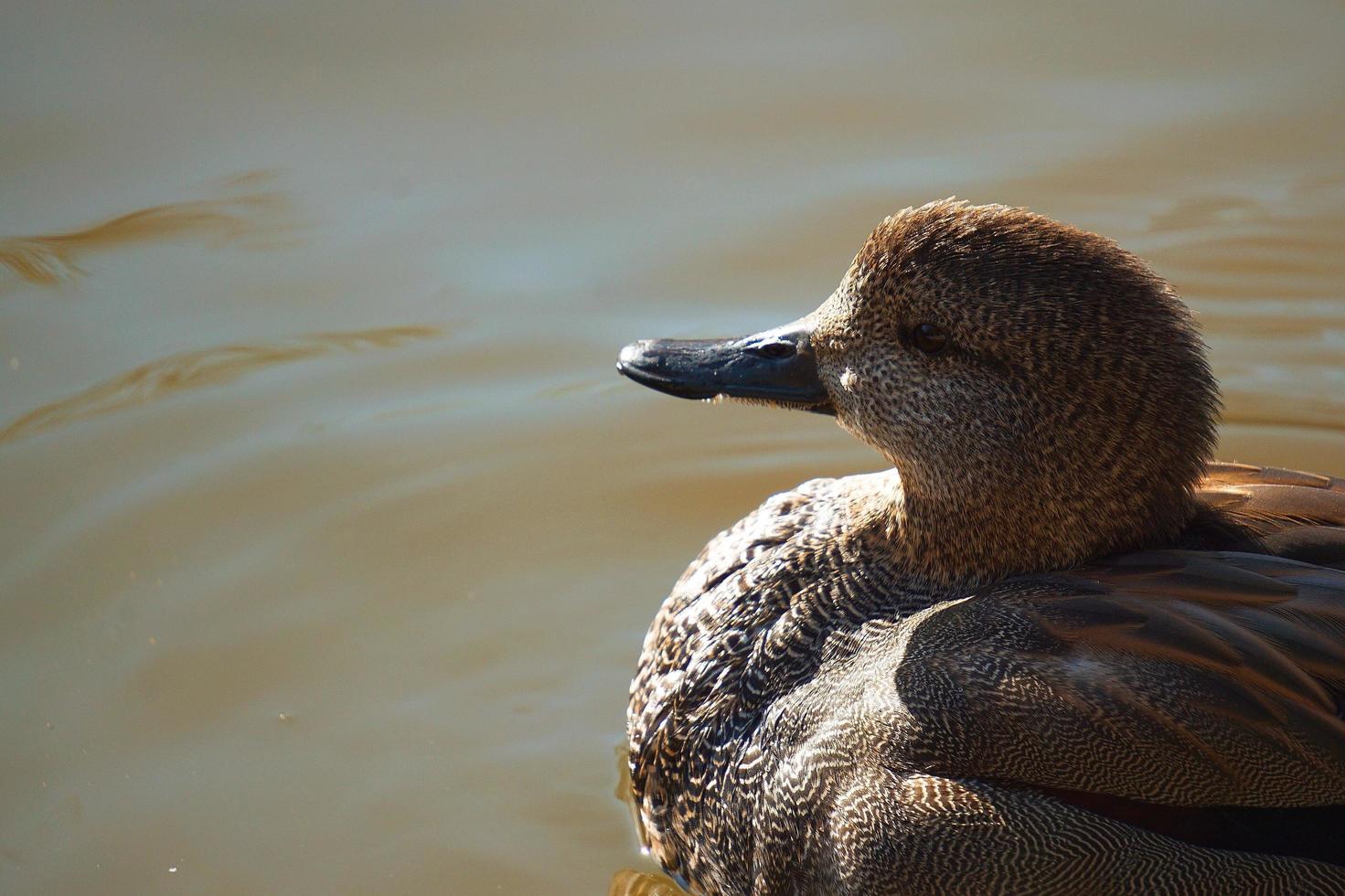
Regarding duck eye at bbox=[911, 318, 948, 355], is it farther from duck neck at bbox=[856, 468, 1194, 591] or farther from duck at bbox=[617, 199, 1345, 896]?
duck neck at bbox=[856, 468, 1194, 591]

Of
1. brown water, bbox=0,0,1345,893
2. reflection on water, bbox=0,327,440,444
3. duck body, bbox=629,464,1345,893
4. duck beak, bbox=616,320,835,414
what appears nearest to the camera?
duck body, bbox=629,464,1345,893

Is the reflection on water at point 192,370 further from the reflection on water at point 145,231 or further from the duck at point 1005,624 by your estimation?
the duck at point 1005,624

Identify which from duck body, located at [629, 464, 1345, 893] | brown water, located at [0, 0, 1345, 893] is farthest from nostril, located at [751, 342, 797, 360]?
brown water, located at [0, 0, 1345, 893]

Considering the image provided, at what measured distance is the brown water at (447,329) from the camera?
159 inches

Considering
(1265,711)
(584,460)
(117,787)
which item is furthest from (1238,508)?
(117,787)

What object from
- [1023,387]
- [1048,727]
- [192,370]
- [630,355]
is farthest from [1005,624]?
[192,370]

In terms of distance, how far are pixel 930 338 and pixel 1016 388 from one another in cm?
22

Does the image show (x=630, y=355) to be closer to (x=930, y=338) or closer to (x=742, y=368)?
(x=742, y=368)

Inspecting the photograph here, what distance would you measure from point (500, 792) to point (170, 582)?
1312 mm

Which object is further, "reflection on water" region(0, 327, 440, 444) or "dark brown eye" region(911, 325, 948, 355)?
"reflection on water" region(0, 327, 440, 444)

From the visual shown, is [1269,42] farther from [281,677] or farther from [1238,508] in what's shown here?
Result: [281,677]

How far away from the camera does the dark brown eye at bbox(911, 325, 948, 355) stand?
10.8 ft

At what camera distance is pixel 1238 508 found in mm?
3309

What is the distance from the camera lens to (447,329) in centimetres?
555
